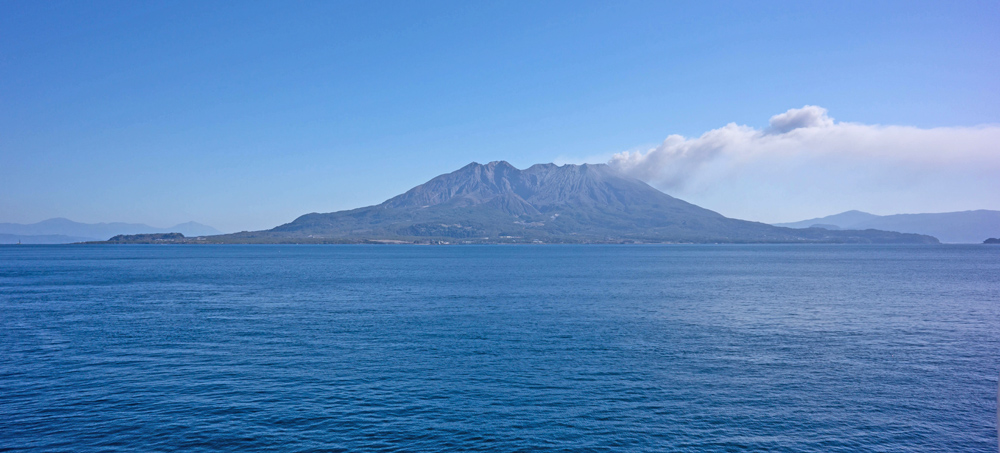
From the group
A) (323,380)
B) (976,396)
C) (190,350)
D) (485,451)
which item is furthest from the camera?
(190,350)

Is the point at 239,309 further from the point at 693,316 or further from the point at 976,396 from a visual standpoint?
the point at 976,396

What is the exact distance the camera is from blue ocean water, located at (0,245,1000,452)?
2914 cm

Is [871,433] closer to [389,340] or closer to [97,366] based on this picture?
[389,340]

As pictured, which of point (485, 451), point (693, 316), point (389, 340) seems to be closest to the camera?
point (485, 451)

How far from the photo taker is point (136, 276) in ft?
443

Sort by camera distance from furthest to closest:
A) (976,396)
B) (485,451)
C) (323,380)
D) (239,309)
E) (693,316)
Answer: (239,309) < (693,316) < (323,380) < (976,396) < (485,451)

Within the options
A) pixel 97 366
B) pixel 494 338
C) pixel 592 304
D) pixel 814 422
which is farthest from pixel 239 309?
pixel 814 422

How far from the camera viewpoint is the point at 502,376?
40031 millimetres

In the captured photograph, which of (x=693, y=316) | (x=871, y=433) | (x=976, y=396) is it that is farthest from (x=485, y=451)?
(x=693, y=316)

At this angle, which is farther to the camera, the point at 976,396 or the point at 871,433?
the point at 976,396

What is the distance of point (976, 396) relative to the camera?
3544 centimetres

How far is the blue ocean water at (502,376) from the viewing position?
29.1m

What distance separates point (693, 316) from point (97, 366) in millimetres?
61122

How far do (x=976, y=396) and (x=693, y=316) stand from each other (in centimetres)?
3256
